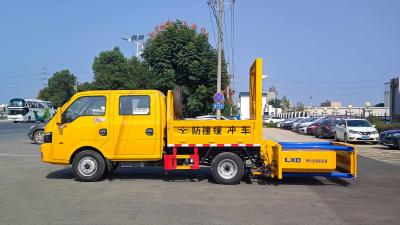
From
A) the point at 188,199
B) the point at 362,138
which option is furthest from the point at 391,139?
Answer: the point at 188,199

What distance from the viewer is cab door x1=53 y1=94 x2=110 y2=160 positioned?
415 inches

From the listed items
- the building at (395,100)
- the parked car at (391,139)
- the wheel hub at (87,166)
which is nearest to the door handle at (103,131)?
the wheel hub at (87,166)

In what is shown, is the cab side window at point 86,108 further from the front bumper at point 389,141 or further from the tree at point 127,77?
the tree at point 127,77

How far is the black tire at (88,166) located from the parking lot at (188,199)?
30 centimetres

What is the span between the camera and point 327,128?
29750mm

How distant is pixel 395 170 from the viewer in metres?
13.2

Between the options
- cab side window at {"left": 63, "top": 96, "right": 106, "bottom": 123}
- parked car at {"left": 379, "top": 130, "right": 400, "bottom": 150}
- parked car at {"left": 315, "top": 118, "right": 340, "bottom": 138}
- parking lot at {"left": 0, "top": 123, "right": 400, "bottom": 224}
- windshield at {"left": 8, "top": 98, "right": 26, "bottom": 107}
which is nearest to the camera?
parking lot at {"left": 0, "top": 123, "right": 400, "bottom": 224}

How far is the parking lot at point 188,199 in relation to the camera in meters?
7.16

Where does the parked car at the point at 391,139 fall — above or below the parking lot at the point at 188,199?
above

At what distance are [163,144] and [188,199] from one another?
2228 mm

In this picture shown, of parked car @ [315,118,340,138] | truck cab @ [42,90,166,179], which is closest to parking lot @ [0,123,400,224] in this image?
truck cab @ [42,90,166,179]

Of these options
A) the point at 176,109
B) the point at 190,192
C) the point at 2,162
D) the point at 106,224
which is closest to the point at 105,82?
the point at 2,162

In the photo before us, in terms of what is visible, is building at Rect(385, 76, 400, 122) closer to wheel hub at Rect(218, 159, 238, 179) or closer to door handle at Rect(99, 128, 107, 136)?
wheel hub at Rect(218, 159, 238, 179)

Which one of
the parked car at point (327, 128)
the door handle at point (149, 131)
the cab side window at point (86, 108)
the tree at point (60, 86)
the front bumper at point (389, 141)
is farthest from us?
the tree at point (60, 86)
